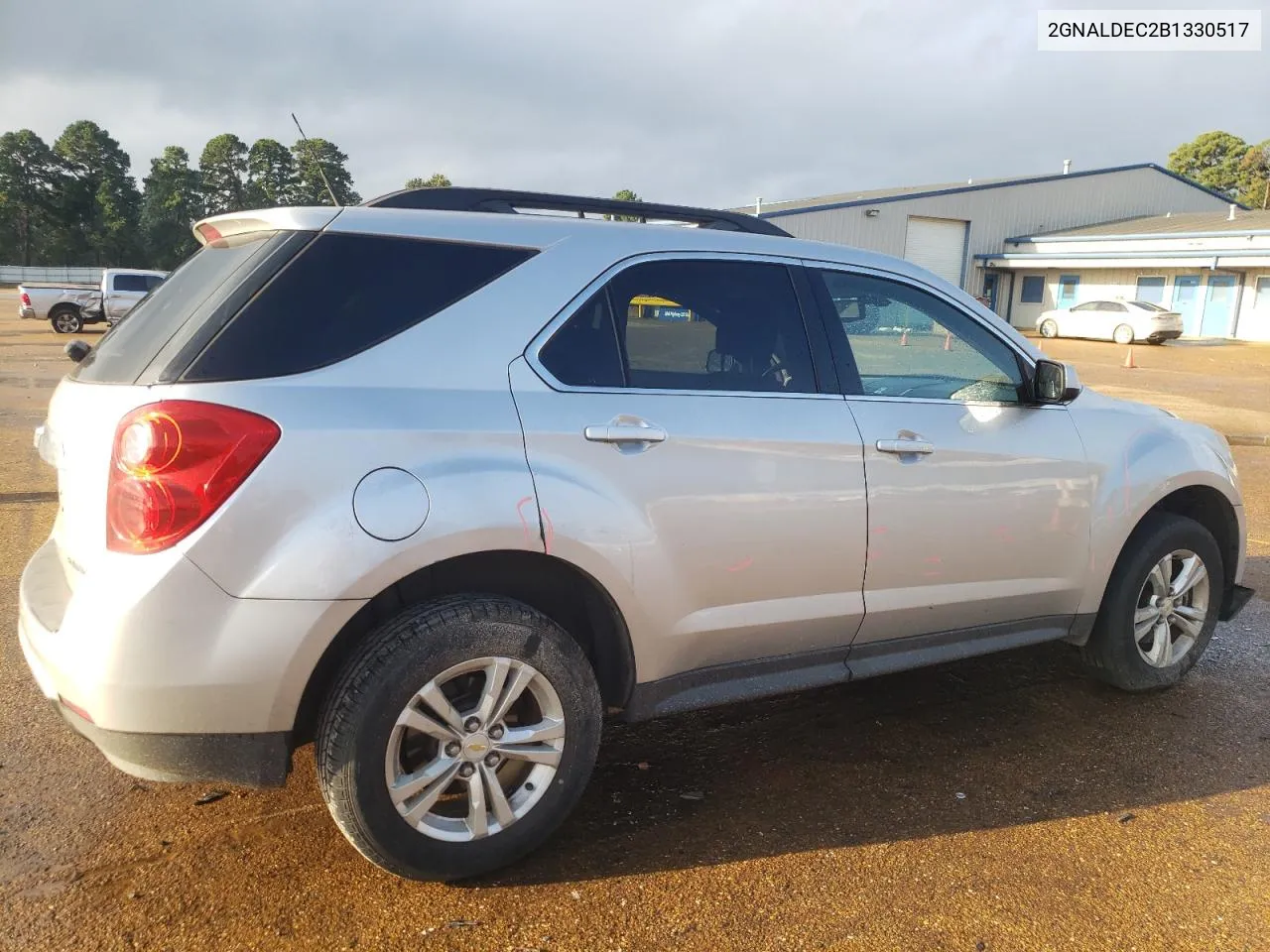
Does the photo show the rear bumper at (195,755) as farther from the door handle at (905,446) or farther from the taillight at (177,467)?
the door handle at (905,446)

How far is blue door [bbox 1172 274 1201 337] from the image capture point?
36031 mm

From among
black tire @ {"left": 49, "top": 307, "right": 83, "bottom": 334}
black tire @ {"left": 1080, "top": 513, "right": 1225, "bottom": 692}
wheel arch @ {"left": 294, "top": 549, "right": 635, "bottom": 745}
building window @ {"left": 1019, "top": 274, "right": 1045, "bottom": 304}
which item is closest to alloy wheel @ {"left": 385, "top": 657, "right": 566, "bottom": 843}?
wheel arch @ {"left": 294, "top": 549, "right": 635, "bottom": 745}

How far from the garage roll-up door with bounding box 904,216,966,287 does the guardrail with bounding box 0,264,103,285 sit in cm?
5669

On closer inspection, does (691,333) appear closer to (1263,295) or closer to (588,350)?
(588,350)

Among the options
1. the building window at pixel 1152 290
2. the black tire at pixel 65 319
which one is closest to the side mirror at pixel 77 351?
the black tire at pixel 65 319

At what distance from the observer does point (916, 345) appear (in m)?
3.42

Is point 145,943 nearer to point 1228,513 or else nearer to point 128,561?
point 128,561

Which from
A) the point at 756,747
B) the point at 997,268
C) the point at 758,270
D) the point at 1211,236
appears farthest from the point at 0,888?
the point at 997,268

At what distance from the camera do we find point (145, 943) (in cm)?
233

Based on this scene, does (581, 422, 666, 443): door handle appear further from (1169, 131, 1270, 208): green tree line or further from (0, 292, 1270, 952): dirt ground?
(1169, 131, 1270, 208): green tree line

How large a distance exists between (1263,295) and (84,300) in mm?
39267

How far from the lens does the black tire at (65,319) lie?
25969 millimetres

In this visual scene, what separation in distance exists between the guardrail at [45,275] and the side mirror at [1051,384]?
75.2 m

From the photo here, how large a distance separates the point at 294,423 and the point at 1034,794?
2.67 m
